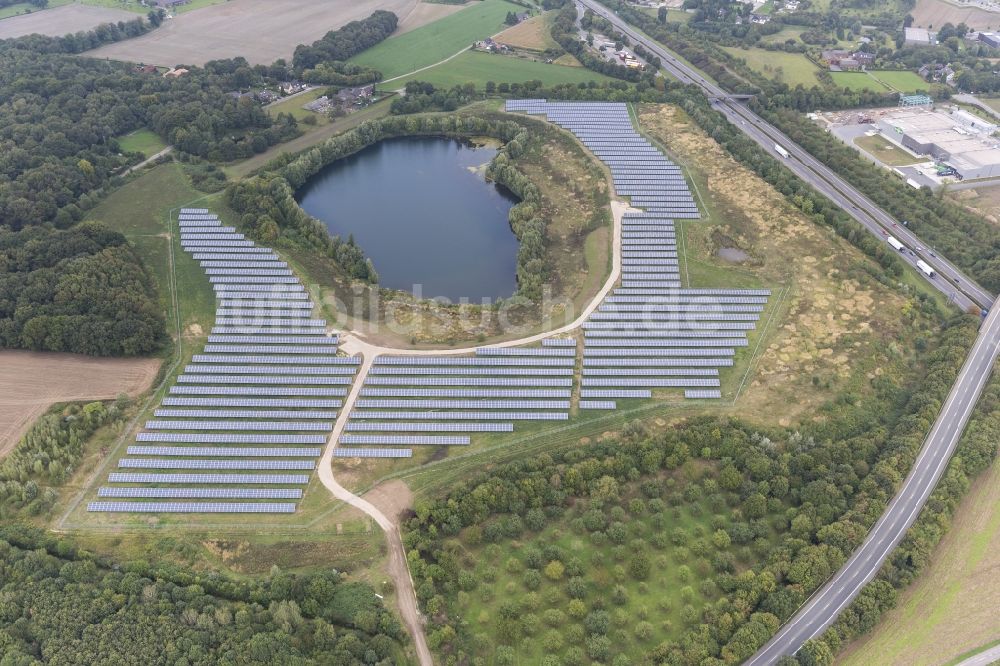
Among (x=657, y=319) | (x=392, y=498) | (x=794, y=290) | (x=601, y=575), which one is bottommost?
(x=601, y=575)

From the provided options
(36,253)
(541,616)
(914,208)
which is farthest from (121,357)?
(914,208)

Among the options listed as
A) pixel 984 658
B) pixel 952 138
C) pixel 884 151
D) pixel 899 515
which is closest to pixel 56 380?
pixel 899 515

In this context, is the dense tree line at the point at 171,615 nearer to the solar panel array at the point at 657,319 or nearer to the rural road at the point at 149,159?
the solar panel array at the point at 657,319

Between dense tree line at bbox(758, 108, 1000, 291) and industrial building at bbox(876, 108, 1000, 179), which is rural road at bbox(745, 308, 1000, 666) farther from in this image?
industrial building at bbox(876, 108, 1000, 179)

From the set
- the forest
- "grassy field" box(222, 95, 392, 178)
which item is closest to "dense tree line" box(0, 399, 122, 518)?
the forest

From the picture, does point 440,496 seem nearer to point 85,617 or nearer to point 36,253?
point 85,617

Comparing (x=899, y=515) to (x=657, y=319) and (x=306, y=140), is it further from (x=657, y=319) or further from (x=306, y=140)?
(x=306, y=140)
